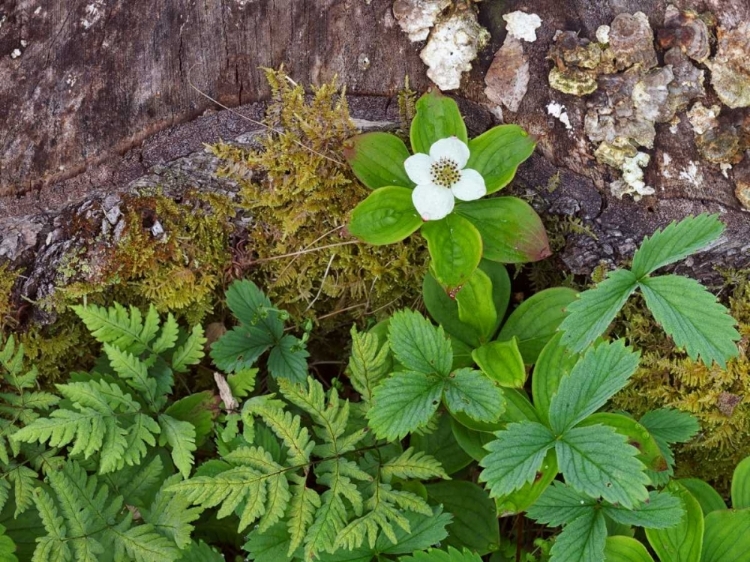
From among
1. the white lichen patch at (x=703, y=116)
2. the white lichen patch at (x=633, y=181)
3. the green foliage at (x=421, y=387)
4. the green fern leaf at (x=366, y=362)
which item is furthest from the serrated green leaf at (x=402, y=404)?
the white lichen patch at (x=703, y=116)

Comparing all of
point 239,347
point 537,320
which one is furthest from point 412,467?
point 239,347

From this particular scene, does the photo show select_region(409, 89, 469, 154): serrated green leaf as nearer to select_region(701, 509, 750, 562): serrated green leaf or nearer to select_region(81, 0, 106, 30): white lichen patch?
select_region(81, 0, 106, 30): white lichen patch

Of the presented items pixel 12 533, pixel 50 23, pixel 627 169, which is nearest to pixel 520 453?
pixel 627 169

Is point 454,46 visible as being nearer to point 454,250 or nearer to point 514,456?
point 454,250

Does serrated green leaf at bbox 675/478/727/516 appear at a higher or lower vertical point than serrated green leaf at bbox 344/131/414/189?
lower

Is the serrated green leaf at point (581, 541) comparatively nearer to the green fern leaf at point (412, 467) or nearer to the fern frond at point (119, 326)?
the green fern leaf at point (412, 467)

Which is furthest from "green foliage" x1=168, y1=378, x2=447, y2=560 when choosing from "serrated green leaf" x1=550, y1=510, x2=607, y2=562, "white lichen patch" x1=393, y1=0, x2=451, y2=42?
"white lichen patch" x1=393, y1=0, x2=451, y2=42

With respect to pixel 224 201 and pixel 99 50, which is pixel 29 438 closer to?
pixel 224 201
